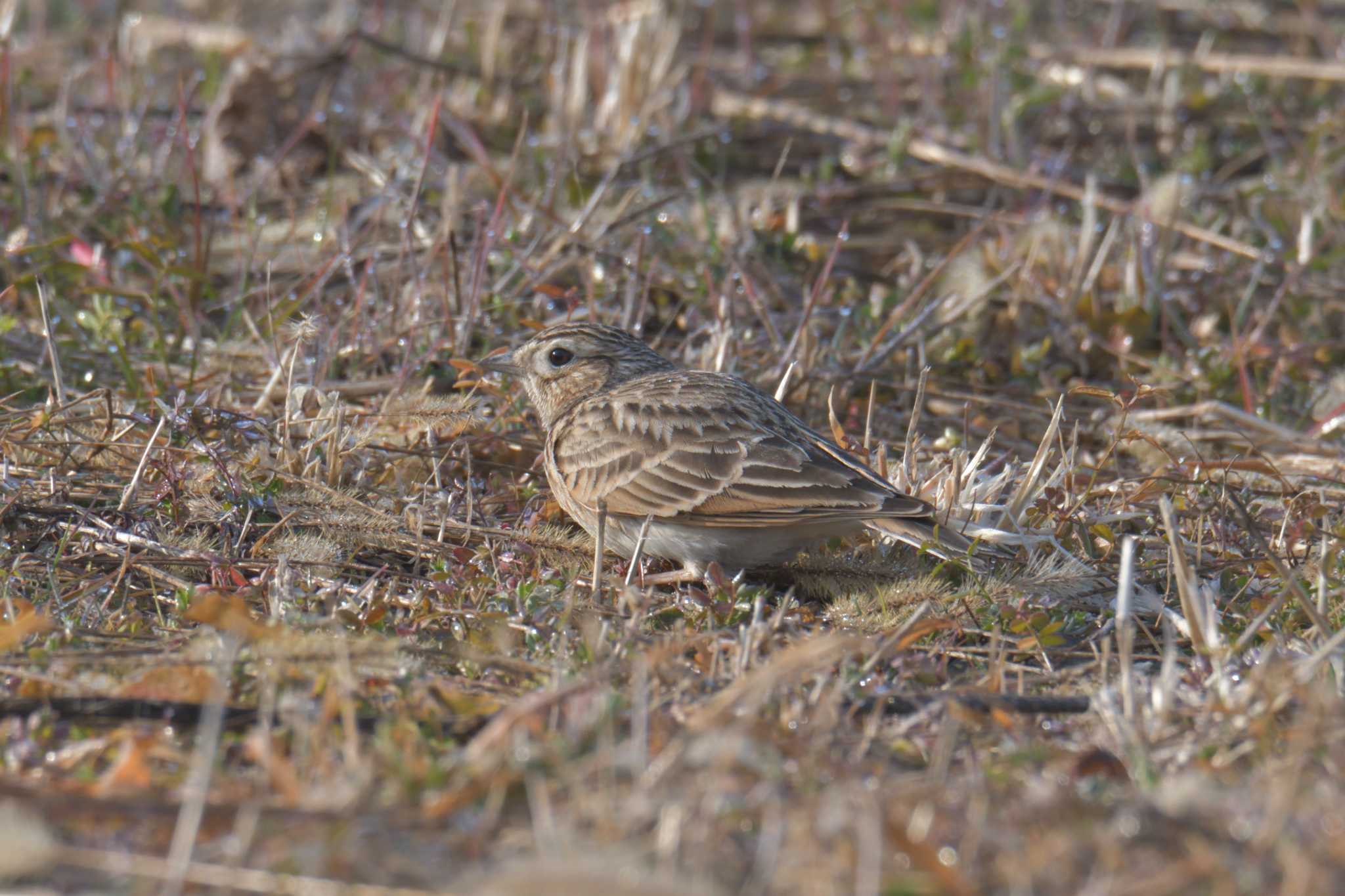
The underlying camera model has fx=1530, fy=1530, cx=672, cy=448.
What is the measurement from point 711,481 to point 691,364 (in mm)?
1525

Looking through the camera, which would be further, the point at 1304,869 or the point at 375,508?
the point at 375,508

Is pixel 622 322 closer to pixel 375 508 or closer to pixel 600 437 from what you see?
pixel 600 437

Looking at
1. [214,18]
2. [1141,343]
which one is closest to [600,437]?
[1141,343]

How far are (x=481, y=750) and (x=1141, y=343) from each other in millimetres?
4868

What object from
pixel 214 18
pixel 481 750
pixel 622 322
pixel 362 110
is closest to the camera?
pixel 481 750

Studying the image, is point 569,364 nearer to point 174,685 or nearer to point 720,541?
point 720,541

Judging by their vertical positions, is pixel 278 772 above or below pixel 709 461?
above

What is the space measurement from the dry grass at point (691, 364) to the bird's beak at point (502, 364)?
143 mm

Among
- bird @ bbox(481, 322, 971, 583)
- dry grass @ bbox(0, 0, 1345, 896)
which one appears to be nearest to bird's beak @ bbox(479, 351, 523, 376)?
dry grass @ bbox(0, 0, 1345, 896)

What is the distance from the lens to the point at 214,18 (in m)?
10.0

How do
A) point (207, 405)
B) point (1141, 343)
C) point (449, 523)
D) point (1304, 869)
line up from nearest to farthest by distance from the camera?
1. point (1304, 869)
2. point (449, 523)
3. point (207, 405)
4. point (1141, 343)

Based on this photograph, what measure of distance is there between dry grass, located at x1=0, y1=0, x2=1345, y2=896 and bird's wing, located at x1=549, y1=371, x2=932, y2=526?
25 cm

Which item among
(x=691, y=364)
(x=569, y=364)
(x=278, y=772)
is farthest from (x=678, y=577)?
(x=278, y=772)

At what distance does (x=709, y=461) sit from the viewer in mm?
4859
